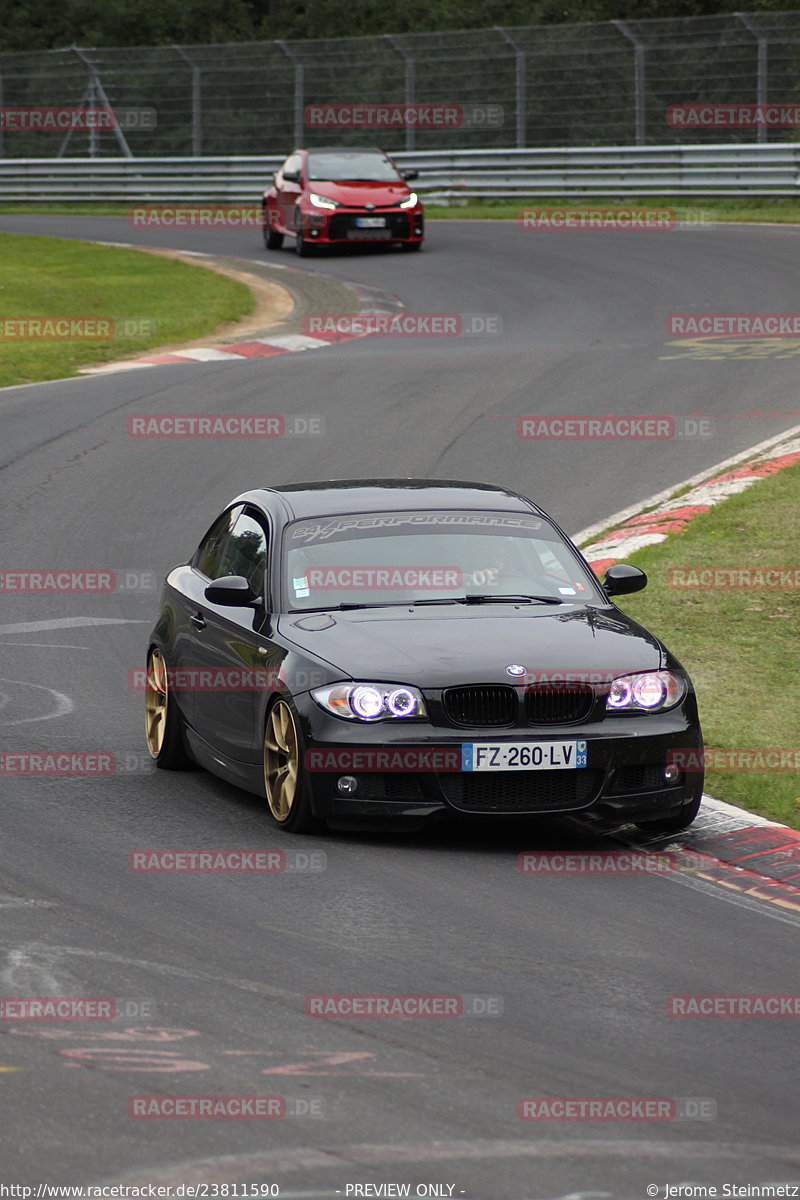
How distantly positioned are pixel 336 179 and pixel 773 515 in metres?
19.7

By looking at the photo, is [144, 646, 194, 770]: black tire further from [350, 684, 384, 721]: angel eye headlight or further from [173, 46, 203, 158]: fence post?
[173, 46, 203, 158]: fence post

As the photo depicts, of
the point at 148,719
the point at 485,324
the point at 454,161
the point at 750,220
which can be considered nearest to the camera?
the point at 148,719

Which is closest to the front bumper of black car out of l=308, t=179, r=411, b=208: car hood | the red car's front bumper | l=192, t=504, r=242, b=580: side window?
l=192, t=504, r=242, b=580: side window

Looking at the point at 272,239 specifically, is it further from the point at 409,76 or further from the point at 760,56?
the point at 760,56

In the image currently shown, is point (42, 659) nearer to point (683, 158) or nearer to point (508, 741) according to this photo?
point (508, 741)

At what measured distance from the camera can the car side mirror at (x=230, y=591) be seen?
8.91 m

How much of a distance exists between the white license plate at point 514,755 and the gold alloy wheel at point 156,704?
2.30 m

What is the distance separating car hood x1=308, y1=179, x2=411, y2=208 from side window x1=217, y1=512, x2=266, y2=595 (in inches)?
918

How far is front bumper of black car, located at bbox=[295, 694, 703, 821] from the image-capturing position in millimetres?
8055

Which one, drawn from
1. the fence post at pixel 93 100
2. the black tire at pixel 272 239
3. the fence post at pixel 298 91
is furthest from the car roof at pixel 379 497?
the fence post at pixel 93 100

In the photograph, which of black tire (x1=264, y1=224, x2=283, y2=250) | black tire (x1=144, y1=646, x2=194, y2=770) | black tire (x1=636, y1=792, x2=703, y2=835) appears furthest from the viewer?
black tire (x1=264, y1=224, x2=283, y2=250)

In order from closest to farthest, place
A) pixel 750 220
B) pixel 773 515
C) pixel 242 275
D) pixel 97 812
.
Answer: pixel 97 812
pixel 773 515
pixel 242 275
pixel 750 220

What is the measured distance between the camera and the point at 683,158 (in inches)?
1465

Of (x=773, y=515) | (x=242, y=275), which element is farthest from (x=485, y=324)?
(x=773, y=515)
